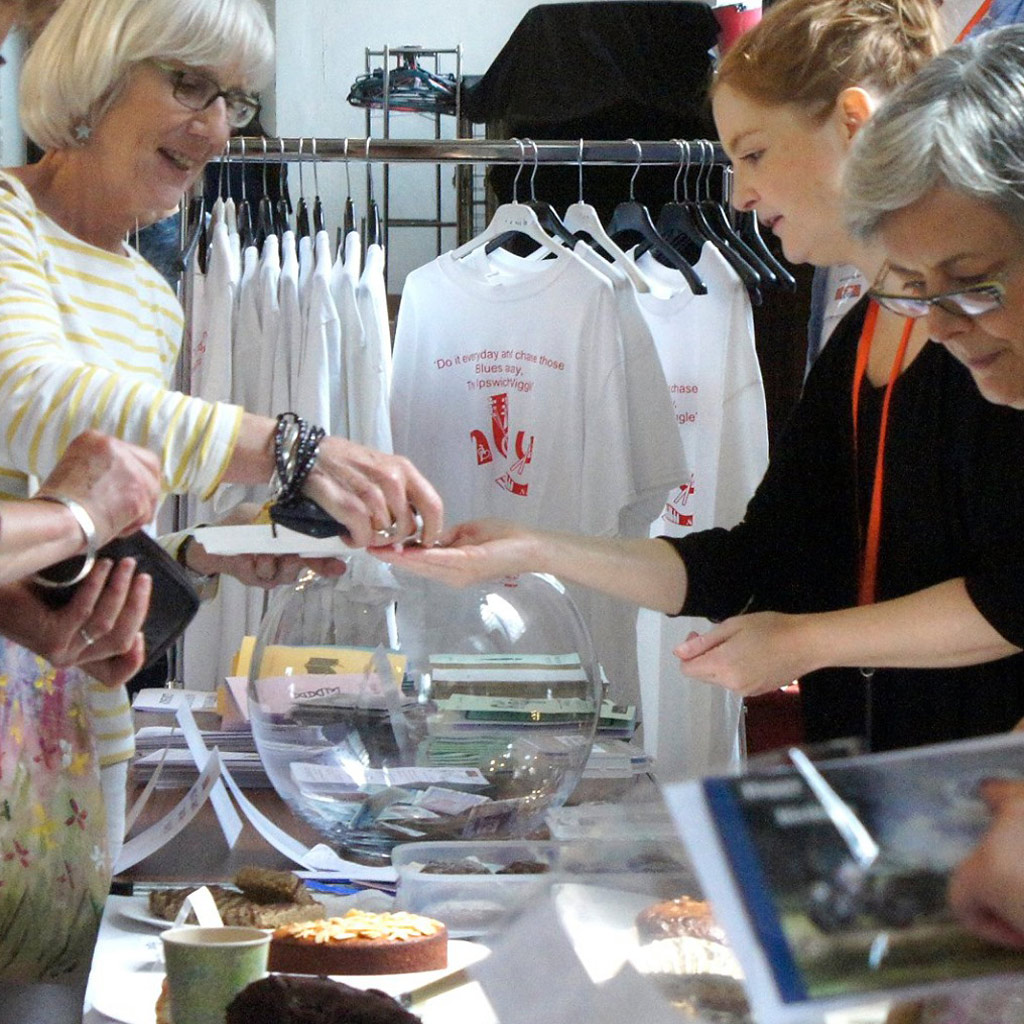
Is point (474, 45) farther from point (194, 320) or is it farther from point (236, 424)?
point (236, 424)

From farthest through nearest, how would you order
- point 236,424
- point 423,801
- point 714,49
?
point 714,49, point 423,801, point 236,424

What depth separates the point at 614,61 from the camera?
3.61 metres

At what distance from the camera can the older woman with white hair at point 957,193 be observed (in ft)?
3.37

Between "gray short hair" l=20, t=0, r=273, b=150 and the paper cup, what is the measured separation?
955mm

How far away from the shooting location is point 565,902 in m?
0.59

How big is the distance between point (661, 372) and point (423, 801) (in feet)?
4.65

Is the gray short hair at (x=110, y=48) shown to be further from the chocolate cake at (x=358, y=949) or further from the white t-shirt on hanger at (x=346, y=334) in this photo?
the white t-shirt on hanger at (x=346, y=334)

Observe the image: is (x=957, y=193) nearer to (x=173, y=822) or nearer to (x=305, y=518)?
(x=305, y=518)

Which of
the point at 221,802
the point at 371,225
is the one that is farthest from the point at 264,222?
the point at 221,802

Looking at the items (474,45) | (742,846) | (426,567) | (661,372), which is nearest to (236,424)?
(426,567)

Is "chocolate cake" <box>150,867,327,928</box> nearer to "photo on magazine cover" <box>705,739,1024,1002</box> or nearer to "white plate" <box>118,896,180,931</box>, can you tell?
"white plate" <box>118,896,180,931</box>

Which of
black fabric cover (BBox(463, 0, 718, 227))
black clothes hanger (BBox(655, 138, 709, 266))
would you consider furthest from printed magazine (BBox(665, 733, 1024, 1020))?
black fabric cover (BBox(463, 0, 718, 227))

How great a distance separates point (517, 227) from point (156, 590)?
1776 mm

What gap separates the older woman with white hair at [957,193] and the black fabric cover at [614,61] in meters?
2.55
